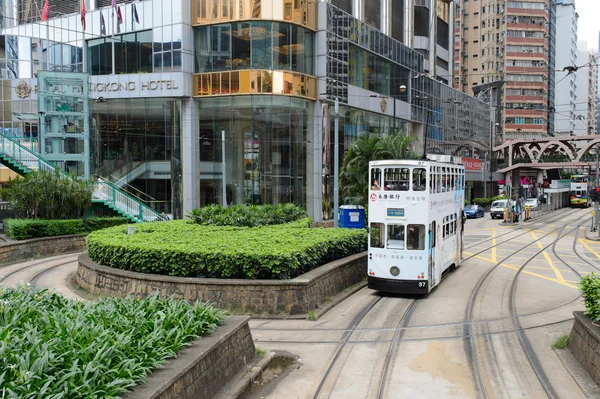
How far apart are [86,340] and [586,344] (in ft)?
27.1

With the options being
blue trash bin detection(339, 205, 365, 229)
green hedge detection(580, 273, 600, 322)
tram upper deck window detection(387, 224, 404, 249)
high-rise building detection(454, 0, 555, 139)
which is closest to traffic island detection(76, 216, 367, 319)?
tram upper deck window detection(387, 224, 404, 249)

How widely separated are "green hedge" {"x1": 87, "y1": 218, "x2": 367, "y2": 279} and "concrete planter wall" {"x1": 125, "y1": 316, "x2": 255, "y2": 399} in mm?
4076

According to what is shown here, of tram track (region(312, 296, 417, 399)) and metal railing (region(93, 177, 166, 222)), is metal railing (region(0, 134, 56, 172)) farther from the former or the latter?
tram track (region(312, 296, 417, 399))

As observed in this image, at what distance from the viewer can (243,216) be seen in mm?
→ 24297

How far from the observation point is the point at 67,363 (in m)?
6.43

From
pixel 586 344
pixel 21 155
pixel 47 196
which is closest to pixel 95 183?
pixel 21 155

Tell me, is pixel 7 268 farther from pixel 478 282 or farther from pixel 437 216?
pixel 478 282

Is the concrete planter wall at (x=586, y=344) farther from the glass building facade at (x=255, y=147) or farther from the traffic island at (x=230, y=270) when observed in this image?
the glass building facade at (x=255, y=147)

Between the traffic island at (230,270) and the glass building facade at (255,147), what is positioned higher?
the glass building facade at (255,147)

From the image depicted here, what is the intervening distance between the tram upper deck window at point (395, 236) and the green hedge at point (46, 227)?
54.0 feet

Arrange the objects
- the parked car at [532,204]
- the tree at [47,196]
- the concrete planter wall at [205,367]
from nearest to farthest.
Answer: the concrete planter wall at [205,367]
the tree at [47,196]
the parked car at [532,204]

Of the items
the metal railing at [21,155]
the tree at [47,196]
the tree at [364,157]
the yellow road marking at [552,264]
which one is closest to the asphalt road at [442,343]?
the yellow road marking at [552,264]

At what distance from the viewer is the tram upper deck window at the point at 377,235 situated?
1692 centimetres

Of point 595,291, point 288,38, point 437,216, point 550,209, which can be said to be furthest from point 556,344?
point 550,209
